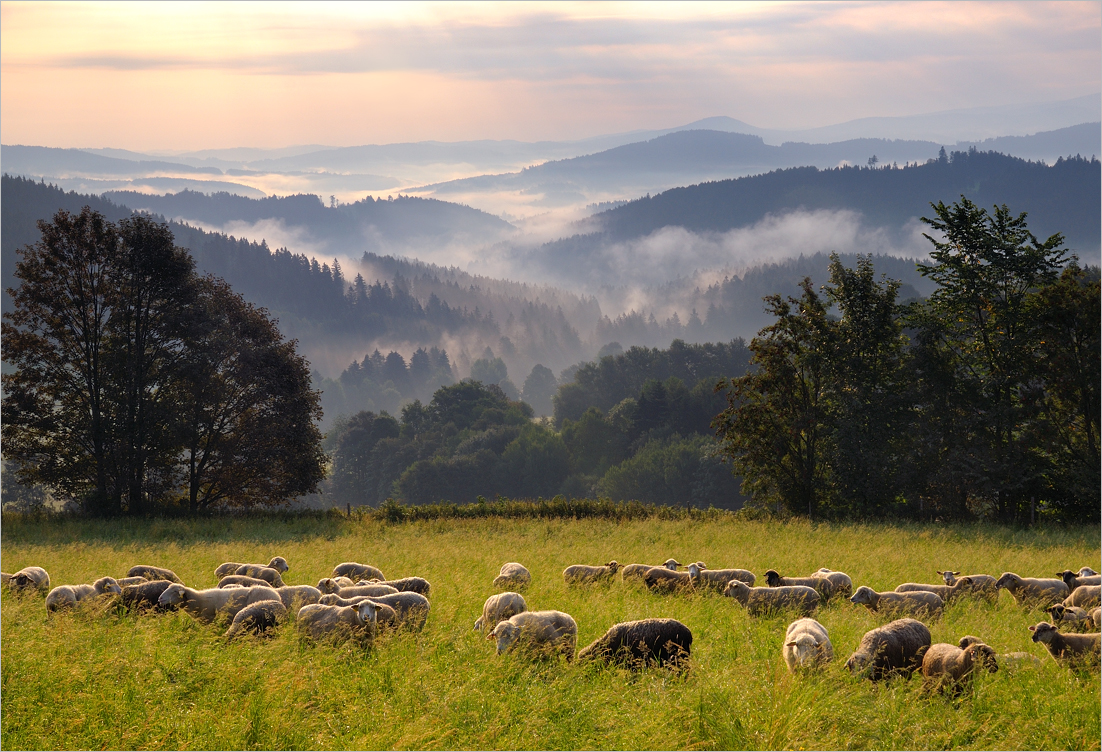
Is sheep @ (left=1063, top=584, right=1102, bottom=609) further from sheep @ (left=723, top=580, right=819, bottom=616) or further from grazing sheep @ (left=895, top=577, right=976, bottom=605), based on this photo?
sheep @ (left=723, top=580, right=819, bottom=616)

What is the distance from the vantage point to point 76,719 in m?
8.01

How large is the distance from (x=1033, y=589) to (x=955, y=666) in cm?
717

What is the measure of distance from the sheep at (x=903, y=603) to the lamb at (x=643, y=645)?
4.32m

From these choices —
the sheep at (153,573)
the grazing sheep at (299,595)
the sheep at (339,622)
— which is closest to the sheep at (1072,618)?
the sheep at (339,622)

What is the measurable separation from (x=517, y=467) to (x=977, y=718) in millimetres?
102225

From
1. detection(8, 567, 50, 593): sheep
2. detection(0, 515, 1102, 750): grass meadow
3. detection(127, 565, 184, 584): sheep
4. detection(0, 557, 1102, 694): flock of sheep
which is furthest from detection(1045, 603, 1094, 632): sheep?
detection(8, 567, 50, 593): sheep

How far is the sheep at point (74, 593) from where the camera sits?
40.7 feet

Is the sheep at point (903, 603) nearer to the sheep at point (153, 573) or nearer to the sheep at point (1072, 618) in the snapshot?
the sheep at point (1072, 618)

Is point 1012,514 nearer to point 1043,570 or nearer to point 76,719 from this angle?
point 1043,570

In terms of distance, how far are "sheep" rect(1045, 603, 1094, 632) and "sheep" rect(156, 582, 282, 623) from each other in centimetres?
1256

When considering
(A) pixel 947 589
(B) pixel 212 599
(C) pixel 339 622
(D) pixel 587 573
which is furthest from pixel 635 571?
(B) pixel 212 599

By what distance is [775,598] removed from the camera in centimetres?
1323

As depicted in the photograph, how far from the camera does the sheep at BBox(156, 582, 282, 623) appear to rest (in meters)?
12.0

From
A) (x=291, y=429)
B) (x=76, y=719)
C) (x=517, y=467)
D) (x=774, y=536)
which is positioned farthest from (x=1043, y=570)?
(x=517, y=467)
